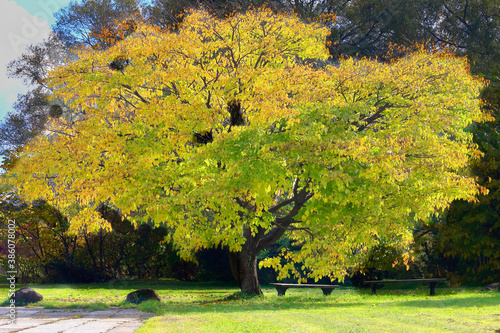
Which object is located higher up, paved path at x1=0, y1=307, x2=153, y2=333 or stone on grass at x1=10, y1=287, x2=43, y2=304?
stone on grass at x1=10, y1=287, x2=43, y2=304

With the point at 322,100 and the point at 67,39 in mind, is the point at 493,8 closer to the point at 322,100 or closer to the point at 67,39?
the point at 322,100

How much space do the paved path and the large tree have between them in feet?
8.99

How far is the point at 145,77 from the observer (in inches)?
509

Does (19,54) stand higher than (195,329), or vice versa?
(19,54)

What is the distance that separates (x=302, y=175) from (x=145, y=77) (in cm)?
540

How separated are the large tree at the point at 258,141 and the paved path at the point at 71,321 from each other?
108 inches

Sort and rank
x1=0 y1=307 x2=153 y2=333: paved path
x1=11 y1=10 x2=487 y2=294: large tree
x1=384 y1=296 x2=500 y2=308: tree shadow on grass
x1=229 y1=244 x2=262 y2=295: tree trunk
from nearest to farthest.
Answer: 1. x1=0 y1=307 x2=153 y2=333: paved path
2. x1=11 y1=10 x2=487 y2=294: large tree
3. x1=384 y1=296 x2=500 y2=308: tree shadow on grass
4. x1=229 y1=244 x2=262 y2=295: tree trunk

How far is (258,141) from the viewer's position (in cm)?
1063

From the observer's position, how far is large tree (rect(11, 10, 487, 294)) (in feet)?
35.8

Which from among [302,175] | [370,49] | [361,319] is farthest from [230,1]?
[361,319]

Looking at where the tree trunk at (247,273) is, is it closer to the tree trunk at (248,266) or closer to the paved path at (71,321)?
the tree trunk at (248,266)

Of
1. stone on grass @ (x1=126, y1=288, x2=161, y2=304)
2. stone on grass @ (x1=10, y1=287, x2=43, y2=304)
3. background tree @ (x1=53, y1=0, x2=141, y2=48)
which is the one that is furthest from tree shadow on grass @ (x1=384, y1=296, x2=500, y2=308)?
background tree @ (x1=53, y1=0, x2=141, y2=48)

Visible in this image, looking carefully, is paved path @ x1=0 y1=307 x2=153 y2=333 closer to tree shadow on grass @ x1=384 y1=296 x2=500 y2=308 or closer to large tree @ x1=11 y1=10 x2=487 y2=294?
large tree @ x1=11 y1=10 x2=487 y2=294

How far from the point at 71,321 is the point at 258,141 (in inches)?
211
